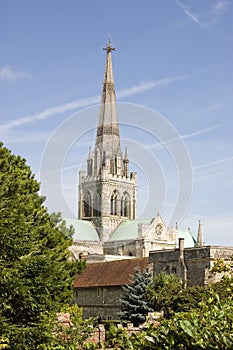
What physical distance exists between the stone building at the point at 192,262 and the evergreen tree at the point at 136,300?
181 centimetres

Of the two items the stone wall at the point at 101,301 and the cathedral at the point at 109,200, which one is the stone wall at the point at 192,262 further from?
the cathedral at the point at 109,200

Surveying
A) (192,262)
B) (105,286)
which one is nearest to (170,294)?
(192,262)

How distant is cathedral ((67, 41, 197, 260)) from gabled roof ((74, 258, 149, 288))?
4318 centimetres

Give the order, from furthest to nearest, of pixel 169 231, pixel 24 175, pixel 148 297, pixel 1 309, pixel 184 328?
pixel 169 231, pixel 148 297, pixel 24 175, pixel 1 309, pixel 184 328

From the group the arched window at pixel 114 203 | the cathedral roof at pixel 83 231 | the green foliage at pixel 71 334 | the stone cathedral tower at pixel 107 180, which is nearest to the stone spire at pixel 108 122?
the stone cathedral tower at pixel 107 180

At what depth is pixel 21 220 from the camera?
1897cm

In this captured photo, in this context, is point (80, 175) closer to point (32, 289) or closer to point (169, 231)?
point (169, 231)

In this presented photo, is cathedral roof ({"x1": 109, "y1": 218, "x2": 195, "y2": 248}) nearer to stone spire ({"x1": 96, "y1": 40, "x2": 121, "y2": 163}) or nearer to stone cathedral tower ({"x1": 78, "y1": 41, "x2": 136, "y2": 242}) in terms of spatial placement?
stone cathedral tower ({"x1": 78, "y1": 41, "x2": 136, "y2": 242})

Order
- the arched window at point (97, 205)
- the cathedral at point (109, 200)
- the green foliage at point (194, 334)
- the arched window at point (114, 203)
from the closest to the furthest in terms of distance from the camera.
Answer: the green foliage at point (194, 334) → the cathedral at point (109, 200) → the arched window at point (97, 205) → the arched window at point (114, 203)

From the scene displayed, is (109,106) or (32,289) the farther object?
(109,106)

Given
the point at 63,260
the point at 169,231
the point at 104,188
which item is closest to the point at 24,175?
the point at 63,260

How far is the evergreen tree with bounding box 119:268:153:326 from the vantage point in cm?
4272

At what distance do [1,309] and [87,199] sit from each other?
9760cm

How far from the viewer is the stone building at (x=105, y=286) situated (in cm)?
5008
